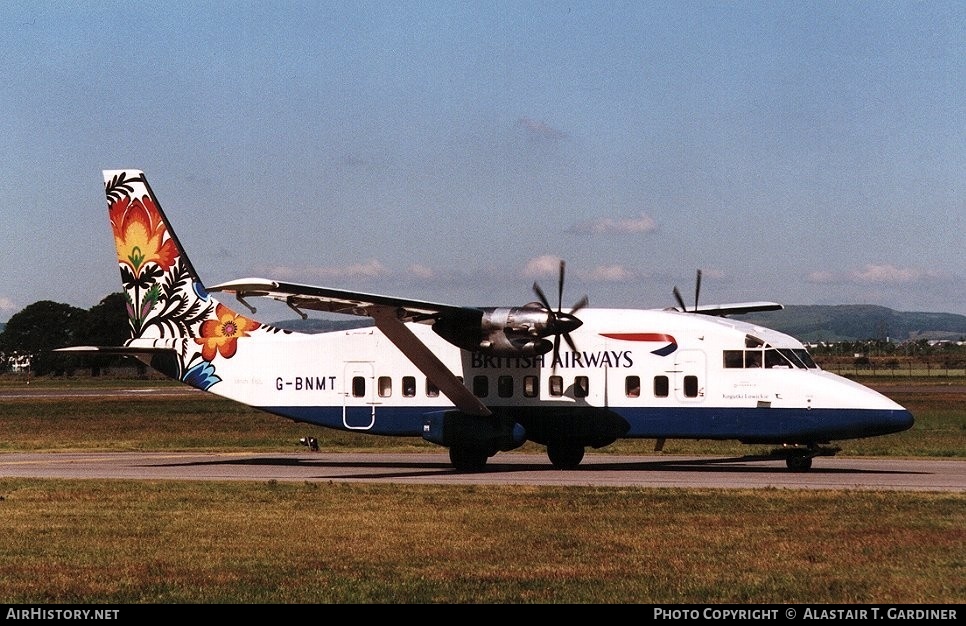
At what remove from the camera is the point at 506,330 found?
28.1 metres

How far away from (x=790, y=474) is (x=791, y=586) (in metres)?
14.4

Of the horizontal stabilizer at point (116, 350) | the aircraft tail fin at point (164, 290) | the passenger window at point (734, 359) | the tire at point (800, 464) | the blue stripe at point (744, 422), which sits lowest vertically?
the tire at point (800, 464)

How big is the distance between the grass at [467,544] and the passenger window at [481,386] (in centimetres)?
543

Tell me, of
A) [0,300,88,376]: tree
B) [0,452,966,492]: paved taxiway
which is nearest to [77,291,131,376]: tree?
[0,300,88,376]: tree

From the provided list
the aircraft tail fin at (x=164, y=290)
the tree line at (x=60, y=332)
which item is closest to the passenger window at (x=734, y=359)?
the aircraft tail fin at (x=164, y=290)

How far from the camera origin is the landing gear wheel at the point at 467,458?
29047 millimetres

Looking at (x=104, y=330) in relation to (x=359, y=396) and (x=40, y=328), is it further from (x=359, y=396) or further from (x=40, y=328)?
(x=359, y=396)

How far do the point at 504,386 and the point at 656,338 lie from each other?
384 cm

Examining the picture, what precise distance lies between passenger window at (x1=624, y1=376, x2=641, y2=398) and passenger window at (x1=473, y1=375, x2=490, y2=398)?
3.40 m

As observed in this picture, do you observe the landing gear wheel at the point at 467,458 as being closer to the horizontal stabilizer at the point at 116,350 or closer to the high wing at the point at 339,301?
the high wing at the point at 339,301

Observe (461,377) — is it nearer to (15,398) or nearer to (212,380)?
(212,380)
